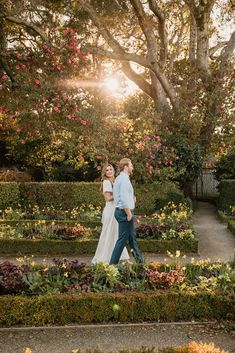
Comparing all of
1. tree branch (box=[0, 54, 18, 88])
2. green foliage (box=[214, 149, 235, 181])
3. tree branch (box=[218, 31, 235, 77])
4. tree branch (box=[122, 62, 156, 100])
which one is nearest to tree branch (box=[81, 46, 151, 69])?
tree branch (box=[122, 62, 156, 100])

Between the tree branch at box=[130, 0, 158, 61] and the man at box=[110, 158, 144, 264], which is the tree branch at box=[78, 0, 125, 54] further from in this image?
the man at box=[110, 158, 144, 264]

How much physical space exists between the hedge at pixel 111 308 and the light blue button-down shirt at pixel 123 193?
179 cm

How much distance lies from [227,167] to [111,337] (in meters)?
15.7

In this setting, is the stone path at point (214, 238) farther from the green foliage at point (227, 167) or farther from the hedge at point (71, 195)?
the green foliage at point (227, 167)

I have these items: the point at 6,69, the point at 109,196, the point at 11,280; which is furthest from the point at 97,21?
the point at 11,280

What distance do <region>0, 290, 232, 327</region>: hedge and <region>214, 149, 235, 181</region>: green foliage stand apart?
14.6 metres

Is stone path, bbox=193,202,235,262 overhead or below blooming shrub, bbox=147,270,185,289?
below

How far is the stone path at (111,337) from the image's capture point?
534 centimetres

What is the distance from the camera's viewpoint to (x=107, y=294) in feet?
20.2

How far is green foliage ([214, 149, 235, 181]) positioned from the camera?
66.6 ft

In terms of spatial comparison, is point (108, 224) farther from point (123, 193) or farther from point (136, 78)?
point (136, 78)

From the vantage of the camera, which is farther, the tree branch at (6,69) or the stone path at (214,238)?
the tree branch at (6,69)

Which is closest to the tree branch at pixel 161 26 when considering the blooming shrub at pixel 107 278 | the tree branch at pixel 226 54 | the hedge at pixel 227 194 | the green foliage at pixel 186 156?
the tree branch at pixel 226 54

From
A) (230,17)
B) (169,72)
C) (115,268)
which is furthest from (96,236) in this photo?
(230,17)
